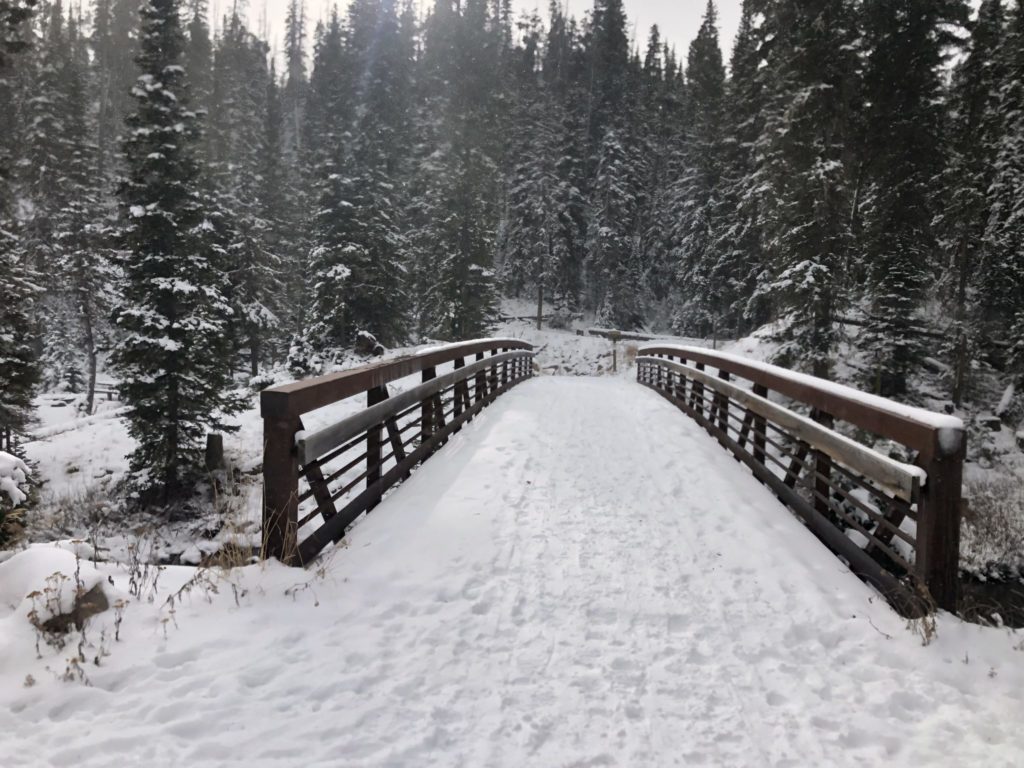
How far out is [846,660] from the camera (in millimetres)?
2971

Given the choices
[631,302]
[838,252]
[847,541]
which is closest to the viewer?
[847,541]

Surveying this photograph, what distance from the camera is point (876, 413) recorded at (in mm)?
3869

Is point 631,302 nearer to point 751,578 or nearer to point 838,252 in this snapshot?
point 838,252

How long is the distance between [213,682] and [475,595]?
145 cm

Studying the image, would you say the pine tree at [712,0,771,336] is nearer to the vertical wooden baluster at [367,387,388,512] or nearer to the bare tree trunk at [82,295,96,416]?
the vertical wooden baluster at [367,387,388,512]

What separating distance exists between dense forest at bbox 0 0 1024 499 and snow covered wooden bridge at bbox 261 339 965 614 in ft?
34.1

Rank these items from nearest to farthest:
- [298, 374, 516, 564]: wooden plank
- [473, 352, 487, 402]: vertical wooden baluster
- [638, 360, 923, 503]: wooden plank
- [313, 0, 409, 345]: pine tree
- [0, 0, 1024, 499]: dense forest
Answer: [638, 360, 923, 503]: wooden plank → [298, 374, 516, 564]: wooden plank → [473, 352, 487, 402]: vertical wooden baluster → [0, 0, 1024, 499]: dense forest → [313, 0, 409, 345]: pine tree

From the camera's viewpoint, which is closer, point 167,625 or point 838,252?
point 167,625

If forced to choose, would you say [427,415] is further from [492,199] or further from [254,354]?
[492,199]

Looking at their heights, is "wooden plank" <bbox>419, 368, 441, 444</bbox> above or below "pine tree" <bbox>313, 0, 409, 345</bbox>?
below

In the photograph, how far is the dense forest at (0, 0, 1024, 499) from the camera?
14570 mm

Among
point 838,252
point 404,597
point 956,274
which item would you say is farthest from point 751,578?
point 956,274

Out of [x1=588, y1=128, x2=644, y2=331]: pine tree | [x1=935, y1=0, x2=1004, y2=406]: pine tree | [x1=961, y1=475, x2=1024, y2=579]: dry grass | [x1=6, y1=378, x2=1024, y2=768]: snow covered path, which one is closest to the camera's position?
[x1=6, y1=378, x2=1024, y2=768]: snow covered path

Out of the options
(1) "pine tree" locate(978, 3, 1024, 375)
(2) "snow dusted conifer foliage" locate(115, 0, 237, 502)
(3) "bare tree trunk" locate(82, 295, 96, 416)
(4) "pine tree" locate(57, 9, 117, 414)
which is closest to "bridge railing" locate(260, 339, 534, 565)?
(2) "snow dusted conifer foliage" locate(115, 0, 237, 502)
